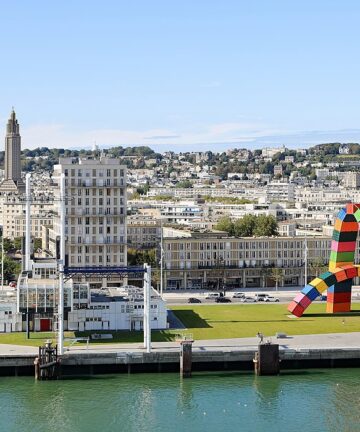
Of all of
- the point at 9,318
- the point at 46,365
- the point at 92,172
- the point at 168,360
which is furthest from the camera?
the point at 92,172

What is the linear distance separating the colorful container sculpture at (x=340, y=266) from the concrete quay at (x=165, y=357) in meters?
11.0

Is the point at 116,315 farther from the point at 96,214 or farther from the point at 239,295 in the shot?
the point at 239,295

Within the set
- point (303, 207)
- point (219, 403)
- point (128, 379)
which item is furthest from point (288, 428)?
point (303, 207)

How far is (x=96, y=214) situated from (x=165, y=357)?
102ft

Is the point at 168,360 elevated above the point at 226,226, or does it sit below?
below

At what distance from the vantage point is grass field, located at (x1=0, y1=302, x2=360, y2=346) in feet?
229

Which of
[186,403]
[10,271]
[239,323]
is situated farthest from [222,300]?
[186,403]

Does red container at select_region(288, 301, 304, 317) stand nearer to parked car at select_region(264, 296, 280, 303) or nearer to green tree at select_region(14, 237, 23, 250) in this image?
parked car at select_region(264, 296, 280, 303)

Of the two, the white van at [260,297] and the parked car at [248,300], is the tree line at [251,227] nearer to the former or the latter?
the white van at [260,297]

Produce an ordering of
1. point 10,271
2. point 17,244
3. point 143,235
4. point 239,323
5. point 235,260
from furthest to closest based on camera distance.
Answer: point 17,244
point 143,235
point 235,260
point 10,271
point 239,323

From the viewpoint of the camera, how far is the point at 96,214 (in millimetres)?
93125

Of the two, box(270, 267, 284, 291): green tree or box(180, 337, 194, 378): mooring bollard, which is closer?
box(180, 337, 194, 378): mooring bollard

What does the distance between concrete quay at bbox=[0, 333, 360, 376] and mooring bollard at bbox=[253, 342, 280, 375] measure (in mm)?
1168

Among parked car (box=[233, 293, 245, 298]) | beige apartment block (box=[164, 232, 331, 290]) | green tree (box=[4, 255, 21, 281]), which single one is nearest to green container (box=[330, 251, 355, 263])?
parked car (box=[233, 293, 245, 298])
